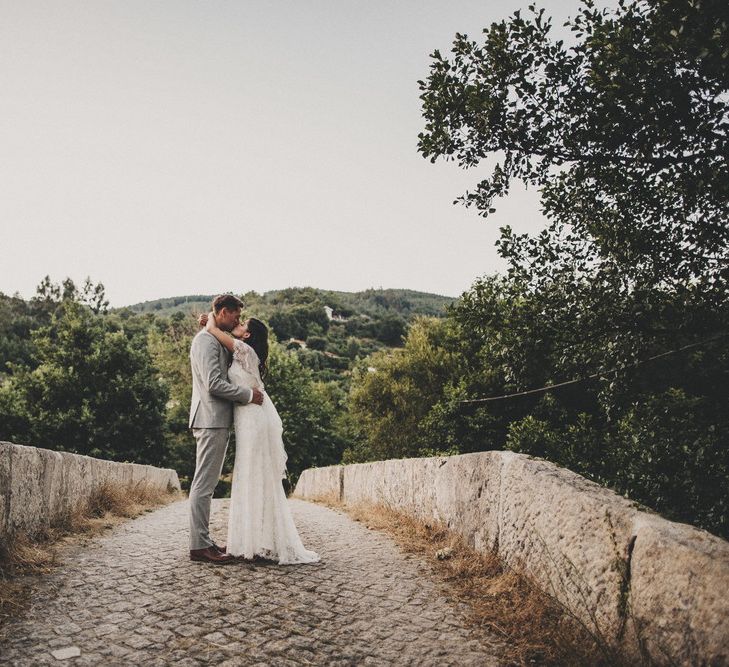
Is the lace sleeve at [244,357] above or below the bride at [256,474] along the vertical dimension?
above

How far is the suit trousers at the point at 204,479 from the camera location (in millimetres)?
3902

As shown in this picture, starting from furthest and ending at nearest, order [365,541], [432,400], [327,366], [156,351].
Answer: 1. [327,366]
2. [156,351]
3. [432,400]
4. [365,541]

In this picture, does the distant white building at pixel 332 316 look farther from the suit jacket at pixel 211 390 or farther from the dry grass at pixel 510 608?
the dry grass at pixel 510 608

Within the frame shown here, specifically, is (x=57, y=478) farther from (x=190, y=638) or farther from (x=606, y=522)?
(x=606, y=522)

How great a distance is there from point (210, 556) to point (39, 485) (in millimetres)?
1687

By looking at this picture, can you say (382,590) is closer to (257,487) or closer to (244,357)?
(257,487)

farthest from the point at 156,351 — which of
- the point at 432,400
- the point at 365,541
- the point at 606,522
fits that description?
the point at 606,522

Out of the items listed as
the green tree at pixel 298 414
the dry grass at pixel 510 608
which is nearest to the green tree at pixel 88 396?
the green tree at pixel 298 414

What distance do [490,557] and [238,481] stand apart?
2068mm

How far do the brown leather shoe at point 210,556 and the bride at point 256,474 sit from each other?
Result: 0.15 m

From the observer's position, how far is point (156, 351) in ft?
119

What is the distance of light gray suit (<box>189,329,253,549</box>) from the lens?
13.3 ft

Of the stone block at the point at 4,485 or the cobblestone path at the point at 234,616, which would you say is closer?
the cobblestone path at the point at 234,616

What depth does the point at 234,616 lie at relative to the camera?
2.68 meters
